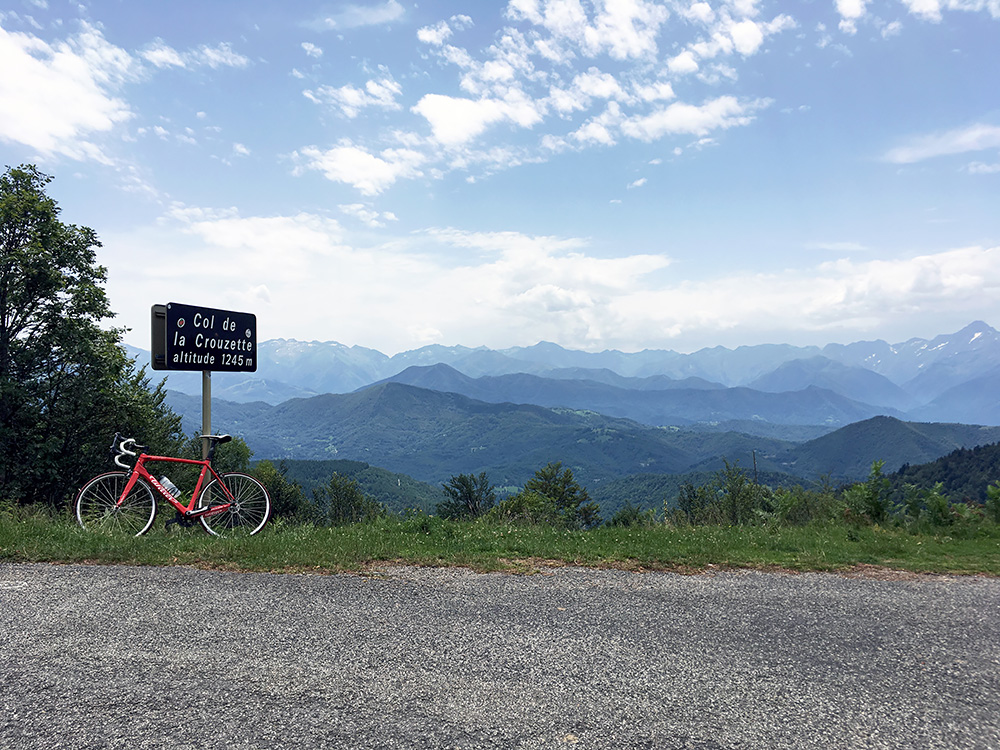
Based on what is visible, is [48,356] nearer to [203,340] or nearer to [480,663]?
[203,340]

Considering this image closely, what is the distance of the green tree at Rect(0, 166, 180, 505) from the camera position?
16406 millimetres

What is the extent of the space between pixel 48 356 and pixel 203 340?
11688 mm

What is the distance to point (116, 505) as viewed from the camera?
8750 millimetres

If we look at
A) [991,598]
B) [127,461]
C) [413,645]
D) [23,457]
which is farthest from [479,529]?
[23,457]

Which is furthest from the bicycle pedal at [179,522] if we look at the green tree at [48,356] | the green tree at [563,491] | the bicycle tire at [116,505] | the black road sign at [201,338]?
the green tree at [563,491]

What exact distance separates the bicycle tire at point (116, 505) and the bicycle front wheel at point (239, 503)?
828 mm

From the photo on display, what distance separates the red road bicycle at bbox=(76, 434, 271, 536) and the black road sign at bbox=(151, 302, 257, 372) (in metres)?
1.52

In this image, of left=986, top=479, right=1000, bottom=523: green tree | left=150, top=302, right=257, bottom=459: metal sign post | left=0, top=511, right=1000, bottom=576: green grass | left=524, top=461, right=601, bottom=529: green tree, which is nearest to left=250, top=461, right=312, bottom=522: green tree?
left=524, top=461, right=601, bottom=529: green tree

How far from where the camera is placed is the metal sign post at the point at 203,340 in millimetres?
9664

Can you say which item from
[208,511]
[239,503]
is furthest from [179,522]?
[239,503]

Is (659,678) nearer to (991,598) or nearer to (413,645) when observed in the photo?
(413,645)

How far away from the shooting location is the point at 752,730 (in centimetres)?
370

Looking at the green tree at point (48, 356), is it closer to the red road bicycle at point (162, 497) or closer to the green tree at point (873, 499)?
the red road bicycle at point (162, 497)

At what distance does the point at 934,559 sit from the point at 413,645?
8.85m
